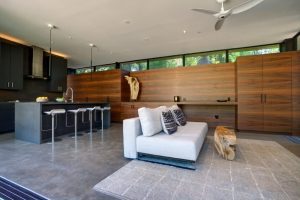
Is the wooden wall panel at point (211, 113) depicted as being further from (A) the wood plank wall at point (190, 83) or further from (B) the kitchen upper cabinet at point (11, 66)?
(B) the kitchen upper cabinet at point (11, 66)

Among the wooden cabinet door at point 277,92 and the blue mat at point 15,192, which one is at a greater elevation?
the wooden cabinet door at point 277,92

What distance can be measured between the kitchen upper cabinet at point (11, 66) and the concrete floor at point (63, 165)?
2378 mm

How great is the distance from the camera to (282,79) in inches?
179

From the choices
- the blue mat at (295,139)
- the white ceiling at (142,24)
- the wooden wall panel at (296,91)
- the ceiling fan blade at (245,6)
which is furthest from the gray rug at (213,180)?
the white ceiling at (142,24)

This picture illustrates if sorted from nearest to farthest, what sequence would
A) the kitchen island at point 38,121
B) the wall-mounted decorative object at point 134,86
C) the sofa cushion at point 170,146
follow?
the sofa cushion at point 170,146, the kitchen island at point 38,121, the wall-mounted decorative object at point 134,86

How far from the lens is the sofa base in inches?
95.9

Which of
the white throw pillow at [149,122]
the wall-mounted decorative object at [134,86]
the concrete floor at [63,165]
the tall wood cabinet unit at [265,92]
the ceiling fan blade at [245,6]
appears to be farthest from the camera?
the wall-mounted decorative object at [134,86]

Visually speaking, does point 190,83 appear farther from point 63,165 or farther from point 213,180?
point 63,165

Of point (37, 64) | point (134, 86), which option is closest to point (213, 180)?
point (134, 86)

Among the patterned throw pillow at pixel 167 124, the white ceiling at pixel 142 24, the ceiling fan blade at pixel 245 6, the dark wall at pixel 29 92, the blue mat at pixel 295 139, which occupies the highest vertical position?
the white ceiling at pixel 142 24

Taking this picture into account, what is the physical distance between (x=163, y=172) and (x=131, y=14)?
11.2 ft

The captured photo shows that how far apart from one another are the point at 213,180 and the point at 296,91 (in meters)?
4.22

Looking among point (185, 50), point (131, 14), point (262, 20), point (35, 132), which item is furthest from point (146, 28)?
point (35, 132)

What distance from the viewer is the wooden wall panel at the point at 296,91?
4.40m
